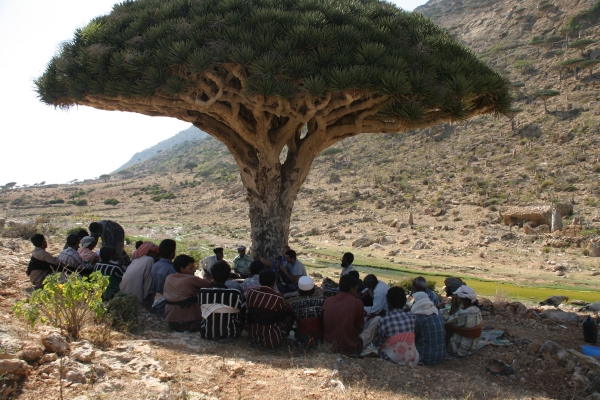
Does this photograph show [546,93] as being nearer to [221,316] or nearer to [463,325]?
[463,325]

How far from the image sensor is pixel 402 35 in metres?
9.12

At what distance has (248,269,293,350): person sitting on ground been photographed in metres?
6.00

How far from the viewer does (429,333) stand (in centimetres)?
607

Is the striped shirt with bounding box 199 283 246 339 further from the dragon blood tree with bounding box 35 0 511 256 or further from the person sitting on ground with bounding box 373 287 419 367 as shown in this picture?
the dragon blood tree with bounding box 35 0 511 256

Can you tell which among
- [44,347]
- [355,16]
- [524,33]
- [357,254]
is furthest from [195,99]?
[524,33]

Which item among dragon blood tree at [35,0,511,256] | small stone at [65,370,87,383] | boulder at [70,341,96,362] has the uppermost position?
dragon blood tree at [35,0,511,256]

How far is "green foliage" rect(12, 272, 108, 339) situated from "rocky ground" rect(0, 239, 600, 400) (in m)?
0.15

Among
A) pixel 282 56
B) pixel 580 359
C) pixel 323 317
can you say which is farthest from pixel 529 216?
pixel 323 317

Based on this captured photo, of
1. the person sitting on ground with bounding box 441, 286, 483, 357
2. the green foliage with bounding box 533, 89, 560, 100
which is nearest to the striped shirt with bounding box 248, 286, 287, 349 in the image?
the person sitting on ground with bounding box 441, 286, 483, 357

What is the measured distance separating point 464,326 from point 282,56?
5190 millimetres

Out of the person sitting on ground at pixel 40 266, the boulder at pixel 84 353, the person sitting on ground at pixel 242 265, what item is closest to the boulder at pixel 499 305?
the person sitting on ground at pixel 242 265

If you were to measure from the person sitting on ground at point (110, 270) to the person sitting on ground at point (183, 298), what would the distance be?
124cm

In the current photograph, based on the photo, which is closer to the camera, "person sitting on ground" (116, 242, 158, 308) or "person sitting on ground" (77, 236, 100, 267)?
"person sitting on ground" (116, 242, 158, 308)

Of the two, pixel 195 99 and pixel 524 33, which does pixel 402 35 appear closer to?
pixel 195 99
